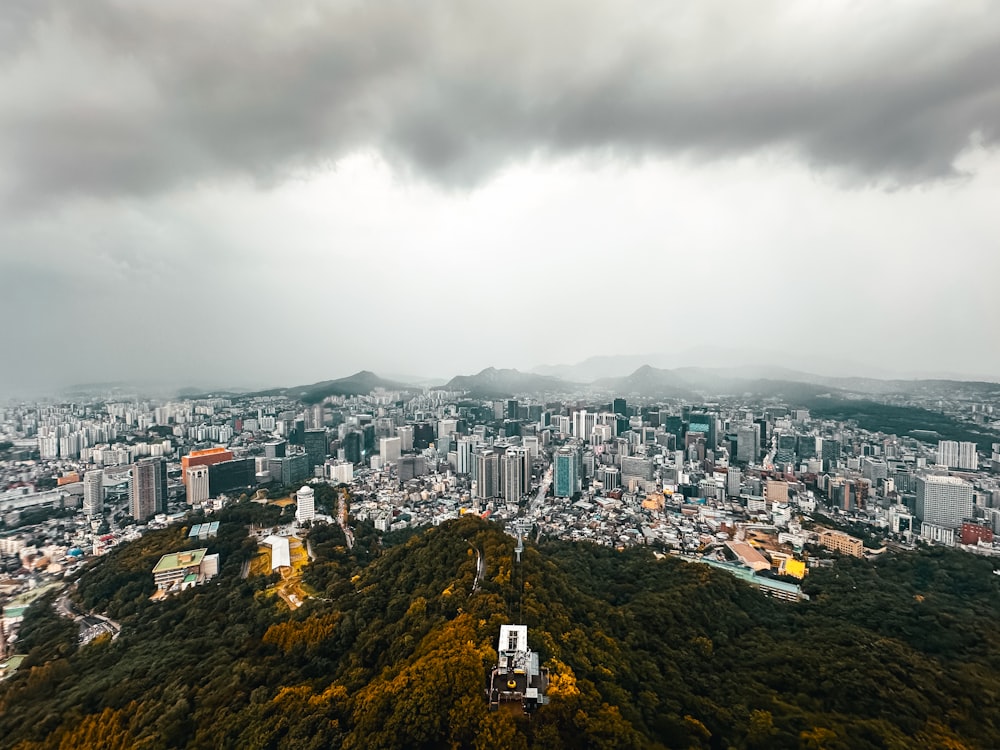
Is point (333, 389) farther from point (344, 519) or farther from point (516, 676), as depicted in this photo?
point (516, 676)

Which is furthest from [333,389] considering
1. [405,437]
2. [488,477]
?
[488,477]

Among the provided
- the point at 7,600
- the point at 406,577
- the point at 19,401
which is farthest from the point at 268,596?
the point at 19,401

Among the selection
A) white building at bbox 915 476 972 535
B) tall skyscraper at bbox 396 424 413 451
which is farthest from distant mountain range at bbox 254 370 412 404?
white building at bbox 915 476 972 535

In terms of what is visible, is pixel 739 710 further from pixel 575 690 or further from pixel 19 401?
pixel 19 401

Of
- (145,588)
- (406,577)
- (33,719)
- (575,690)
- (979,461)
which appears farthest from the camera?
(979,461)

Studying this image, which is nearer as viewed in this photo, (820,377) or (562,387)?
(820,377)
